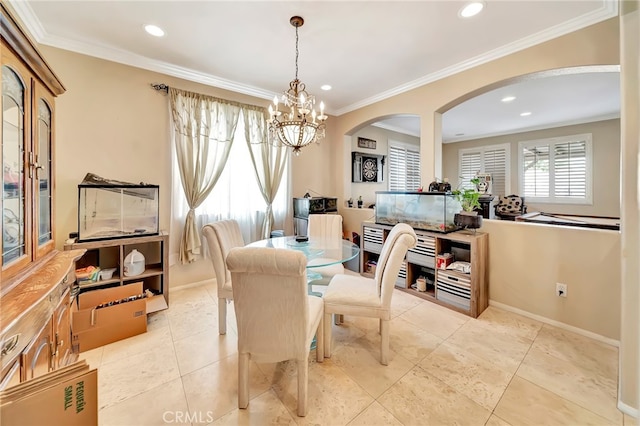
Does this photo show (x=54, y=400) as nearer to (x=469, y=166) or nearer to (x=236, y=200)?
(x=236, y=200)

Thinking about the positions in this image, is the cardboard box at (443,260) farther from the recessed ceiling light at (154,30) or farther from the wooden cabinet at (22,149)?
the recessed ceiling light at (154,30)

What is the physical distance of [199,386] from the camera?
163 cm

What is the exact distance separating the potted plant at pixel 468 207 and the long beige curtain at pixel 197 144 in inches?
116

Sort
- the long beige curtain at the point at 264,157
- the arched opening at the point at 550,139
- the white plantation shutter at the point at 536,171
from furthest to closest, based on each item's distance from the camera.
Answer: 1. the white plantation shutter at the point at 536,171
2. the arched opening at the point at 550,139
3. the long beige curtain at the point at 264,157

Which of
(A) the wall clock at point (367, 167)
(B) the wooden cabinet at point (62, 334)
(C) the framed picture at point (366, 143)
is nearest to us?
(B) the wooden cabinet at point (62, 334)

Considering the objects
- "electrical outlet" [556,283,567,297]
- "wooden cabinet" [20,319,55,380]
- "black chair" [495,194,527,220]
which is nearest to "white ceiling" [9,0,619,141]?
"electrical outlet" [556,283,567,297]

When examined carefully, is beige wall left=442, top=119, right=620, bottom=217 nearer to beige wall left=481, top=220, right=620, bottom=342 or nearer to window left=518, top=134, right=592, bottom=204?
window left=518, top=134, right=592, bottom=204

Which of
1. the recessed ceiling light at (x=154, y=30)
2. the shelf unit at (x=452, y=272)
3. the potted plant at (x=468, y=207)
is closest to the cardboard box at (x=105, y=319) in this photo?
the recessed ceiling light at (x=154, y=30)

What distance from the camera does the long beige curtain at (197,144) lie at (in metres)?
3.00

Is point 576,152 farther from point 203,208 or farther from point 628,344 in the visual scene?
point 203,208

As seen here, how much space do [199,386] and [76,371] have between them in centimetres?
97

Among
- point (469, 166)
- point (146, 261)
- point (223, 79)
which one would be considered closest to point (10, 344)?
point (146, 261)

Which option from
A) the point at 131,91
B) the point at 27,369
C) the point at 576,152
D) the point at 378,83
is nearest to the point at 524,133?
the point at 576,152

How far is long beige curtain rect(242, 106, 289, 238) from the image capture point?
11.6 feet
